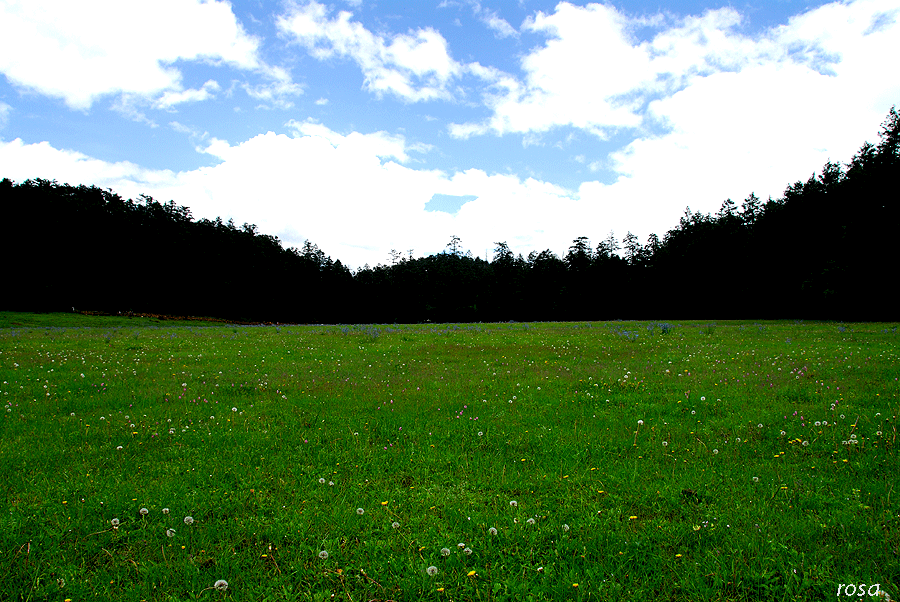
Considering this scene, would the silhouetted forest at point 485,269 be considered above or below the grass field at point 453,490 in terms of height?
above

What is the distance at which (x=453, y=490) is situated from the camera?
217 inches

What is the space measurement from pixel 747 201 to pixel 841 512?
342 feet

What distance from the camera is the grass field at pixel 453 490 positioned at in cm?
382

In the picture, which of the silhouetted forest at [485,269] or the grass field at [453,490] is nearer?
the grass field at [453,490]

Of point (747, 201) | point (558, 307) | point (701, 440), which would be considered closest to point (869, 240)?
point (747, 201)

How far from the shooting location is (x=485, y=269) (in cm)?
12250

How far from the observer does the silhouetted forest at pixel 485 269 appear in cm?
5100

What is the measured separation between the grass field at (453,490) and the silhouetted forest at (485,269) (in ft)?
182

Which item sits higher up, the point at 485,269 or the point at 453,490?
the point at 485,269

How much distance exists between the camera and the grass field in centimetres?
382

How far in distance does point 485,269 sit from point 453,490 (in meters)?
118

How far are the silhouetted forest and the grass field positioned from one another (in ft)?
182

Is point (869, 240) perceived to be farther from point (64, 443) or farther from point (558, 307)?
point (64, 443)

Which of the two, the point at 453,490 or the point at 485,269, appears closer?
the point at 453,490
